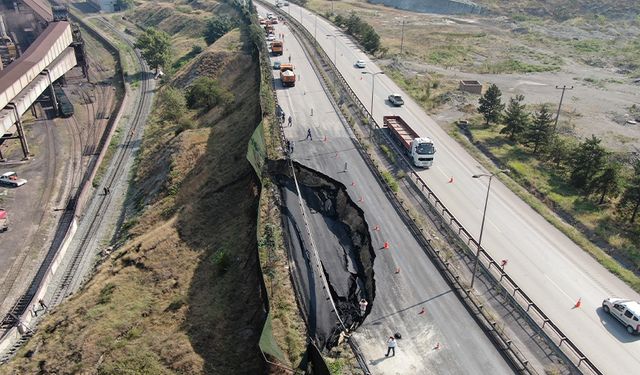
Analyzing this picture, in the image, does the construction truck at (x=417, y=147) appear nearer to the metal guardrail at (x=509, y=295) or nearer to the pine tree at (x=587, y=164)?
the metal guardrail at (x=509, y=295)

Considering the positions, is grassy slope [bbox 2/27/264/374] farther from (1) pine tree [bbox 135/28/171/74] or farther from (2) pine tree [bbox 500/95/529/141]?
(1) pine tree [bbox 135/28/171/74]

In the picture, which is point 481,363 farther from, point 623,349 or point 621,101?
point 621,101

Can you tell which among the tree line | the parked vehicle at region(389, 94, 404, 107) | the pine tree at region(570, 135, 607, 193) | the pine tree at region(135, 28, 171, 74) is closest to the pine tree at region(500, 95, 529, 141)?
the tree line

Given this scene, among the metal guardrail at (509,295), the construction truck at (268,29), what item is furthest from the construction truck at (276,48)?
the metal guardrail at (509,295)

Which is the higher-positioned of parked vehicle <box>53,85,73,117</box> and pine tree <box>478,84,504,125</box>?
pine tree <box>478,84,504,125</box>

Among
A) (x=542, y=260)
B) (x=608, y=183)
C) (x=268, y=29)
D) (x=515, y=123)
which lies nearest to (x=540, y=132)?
(x=515, y=123)

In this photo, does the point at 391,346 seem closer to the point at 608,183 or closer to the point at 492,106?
the point at 608,183
